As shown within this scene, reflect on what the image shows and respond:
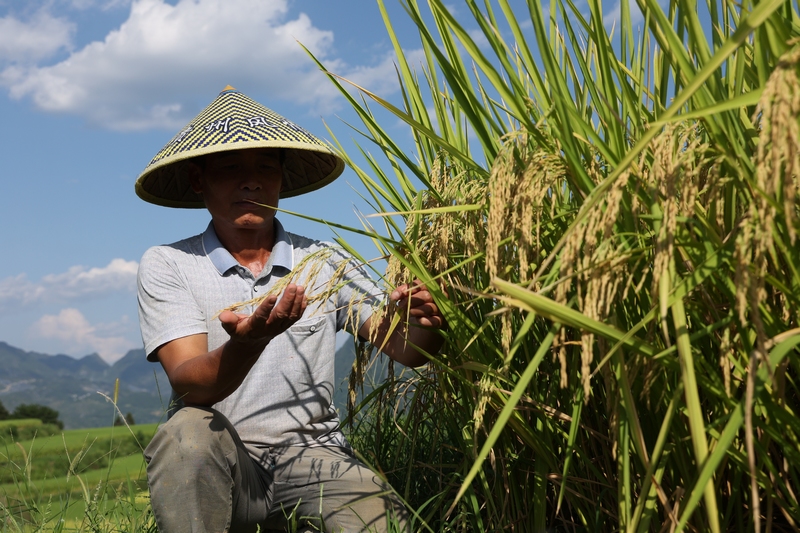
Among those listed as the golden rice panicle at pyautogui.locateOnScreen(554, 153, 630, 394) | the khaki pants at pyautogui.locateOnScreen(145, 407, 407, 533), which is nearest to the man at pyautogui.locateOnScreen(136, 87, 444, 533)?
the khaki pants at pyautogui.locateOnScreen(145, 407, 407, 533)

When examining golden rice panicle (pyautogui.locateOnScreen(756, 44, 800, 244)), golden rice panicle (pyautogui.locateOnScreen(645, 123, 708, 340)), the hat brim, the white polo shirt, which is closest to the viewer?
golden rice panicle (pyautogui.locateOnScreen(756, 44, 800, 244))

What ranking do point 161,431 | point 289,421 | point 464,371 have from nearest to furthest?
point 464,371 < point 161,431 < point 289,421

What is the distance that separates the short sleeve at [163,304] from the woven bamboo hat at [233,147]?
39 cm

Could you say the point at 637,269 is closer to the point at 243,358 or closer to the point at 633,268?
the point at 633,268

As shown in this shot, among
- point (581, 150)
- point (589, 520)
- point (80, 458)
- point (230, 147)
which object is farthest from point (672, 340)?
point (80, 458)

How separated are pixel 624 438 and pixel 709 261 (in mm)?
371

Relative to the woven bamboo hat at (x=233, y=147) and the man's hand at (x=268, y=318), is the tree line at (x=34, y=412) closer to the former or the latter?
the woven bamboo hat at (x=233, y=147)

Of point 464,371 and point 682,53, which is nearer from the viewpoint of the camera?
point 682,53

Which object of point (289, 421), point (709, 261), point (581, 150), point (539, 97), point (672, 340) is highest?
point (539, 97)

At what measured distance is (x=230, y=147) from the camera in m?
2.65

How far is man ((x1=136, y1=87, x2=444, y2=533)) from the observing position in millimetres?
2273

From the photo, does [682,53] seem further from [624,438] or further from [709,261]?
[624,438]

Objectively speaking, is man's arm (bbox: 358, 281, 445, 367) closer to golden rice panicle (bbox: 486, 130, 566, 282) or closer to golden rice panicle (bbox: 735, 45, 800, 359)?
golden rice panicle (bbox: 486, 130, 566, 282)

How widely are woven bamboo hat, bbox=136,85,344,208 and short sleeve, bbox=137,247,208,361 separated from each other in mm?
394
